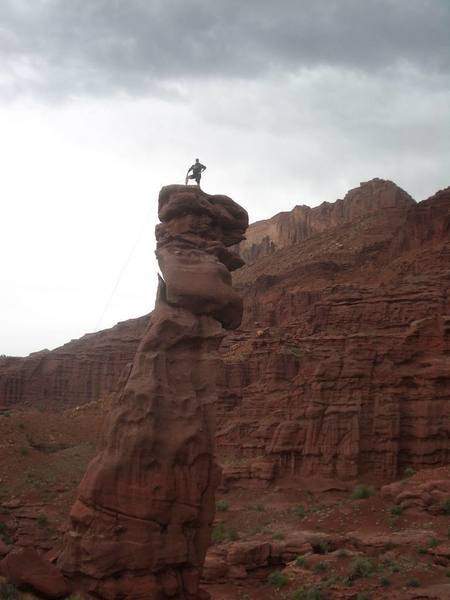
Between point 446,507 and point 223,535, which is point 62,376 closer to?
point 223,535

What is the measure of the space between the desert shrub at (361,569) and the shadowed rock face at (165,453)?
834cm

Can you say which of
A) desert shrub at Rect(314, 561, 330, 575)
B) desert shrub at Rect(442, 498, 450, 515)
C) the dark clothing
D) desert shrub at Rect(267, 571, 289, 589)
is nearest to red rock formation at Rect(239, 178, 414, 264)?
desert shrub at Rect(442, 498, 450, 515)

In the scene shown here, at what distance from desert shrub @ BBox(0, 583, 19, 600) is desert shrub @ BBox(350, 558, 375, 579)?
11467 mm

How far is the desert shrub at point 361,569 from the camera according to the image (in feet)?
65.0

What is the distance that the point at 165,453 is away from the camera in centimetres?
1220

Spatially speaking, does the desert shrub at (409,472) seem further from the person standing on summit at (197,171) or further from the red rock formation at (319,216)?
the red rock formation at (319,216)

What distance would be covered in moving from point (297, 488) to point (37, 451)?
1280cm

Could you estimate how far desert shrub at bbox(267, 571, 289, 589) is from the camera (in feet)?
66.3

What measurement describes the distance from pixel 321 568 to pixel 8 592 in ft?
39.3

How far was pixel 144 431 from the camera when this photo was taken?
12.2 metres

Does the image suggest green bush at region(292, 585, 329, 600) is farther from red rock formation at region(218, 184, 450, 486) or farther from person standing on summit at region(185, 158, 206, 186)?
red rock formation at region(218, 184, 450, 486)

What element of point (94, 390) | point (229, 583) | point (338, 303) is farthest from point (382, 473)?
point (94, 390)

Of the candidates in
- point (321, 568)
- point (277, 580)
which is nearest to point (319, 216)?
point (321, 568)

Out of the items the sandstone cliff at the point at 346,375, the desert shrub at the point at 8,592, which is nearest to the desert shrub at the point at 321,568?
the desert shrub at the point at 8,592
